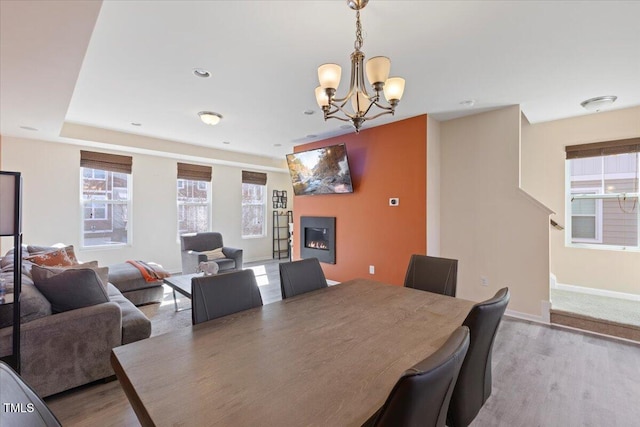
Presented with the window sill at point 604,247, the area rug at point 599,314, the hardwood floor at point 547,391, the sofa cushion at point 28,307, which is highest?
the window sill at point 604,247

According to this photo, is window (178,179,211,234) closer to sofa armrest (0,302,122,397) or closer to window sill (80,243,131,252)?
window sill (80,243,131,252)

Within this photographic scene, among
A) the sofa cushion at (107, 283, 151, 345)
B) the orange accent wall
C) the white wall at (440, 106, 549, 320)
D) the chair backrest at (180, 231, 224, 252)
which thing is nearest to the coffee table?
the sofa cushion at (107, 283, 151, 345)

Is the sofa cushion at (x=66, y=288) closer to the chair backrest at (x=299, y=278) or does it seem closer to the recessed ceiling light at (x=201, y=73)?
the chair backrest at (x=299, y=278)

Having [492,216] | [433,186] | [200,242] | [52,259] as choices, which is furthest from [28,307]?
[492,216]

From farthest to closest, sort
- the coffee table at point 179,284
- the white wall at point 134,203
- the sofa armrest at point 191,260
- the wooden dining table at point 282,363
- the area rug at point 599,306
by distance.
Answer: the sofa armrest at point 191,260 < the white wall at point 134,203 < the coffee table at point 179,284 < the area rug at point 599,306 < the wooden dining table at point 282,363

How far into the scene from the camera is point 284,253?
7.64 m

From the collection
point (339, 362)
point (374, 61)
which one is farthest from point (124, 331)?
point (374, 61)

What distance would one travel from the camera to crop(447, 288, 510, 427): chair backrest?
1.19 metres

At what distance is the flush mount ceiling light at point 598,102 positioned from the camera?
3.05 metres

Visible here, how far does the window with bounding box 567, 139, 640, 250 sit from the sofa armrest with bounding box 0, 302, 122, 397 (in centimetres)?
555

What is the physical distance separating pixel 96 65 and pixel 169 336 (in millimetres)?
2471

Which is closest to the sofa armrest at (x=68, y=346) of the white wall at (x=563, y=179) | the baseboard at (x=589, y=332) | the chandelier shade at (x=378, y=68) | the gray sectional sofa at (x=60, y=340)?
the gray sectional sofa at (x=60, y=340)

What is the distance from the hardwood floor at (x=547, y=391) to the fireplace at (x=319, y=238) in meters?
2.67

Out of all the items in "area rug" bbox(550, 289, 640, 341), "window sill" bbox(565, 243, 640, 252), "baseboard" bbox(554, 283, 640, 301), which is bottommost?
"area rug" bbox(550, 289, 640, 341)
